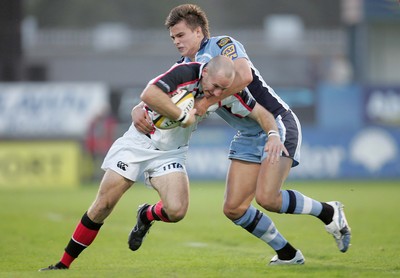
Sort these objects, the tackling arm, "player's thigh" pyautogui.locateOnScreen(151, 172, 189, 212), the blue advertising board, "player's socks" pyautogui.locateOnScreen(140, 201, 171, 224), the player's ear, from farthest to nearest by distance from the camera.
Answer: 1. the blue advertising board
2. the player's ear
3. "player's socks" pyautogui.locateOnScreen(140, 201, 171, 224)
4. "player's thigh" pyautogui.locateOnScreen(151, 172, 189, 212)
5. the tackling arm

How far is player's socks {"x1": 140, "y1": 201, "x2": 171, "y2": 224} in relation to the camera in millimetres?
8312

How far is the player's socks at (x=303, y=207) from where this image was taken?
27.3 ft

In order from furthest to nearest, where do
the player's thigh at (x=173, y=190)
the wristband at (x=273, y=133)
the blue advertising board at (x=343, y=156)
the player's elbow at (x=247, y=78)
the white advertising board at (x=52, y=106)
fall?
the white advertising board at (x=52, y=106) → the blue advertising board at (x=343, y=156) → the wristband at (x=273, y=133) → the player's thigh at (x=173, y=190) → the player's elbow at (x=247, y=78)

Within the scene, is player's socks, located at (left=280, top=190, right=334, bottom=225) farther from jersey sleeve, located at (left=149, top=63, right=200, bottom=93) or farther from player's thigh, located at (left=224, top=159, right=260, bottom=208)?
jersey sleeve, located at (left=149, top=63, right=200, bottom=93)

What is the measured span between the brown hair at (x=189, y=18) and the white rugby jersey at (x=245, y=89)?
6.5 inches

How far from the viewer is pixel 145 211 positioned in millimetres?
8562

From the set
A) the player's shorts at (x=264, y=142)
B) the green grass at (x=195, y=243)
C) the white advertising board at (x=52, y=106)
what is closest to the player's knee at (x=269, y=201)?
the player's shorts at (x=264, y=142)

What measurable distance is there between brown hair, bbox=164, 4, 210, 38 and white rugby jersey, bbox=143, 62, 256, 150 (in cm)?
57

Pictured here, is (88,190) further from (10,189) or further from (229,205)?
(229,205)

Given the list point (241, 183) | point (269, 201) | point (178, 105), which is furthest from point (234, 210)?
point (178, 105)

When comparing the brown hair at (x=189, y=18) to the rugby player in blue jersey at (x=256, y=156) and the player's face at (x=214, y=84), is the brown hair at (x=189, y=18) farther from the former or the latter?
the player's face at (x=214, y=84)

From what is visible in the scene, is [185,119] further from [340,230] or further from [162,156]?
[340,230]

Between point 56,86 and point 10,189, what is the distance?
3.26m

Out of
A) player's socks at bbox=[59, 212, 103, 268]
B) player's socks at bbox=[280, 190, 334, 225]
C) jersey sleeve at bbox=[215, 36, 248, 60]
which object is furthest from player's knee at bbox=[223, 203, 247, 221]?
jersey sleeve at bbox=[215, 36, 248, 60]
